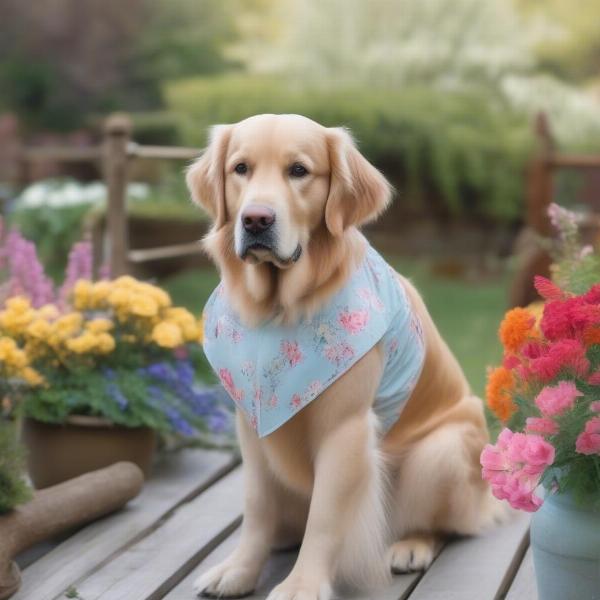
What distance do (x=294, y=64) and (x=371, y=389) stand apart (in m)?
9.90

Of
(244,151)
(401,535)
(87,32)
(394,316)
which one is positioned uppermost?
(87,32)

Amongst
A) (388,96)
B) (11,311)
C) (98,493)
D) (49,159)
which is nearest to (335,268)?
(98,493)

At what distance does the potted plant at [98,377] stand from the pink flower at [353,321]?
1.09 metres

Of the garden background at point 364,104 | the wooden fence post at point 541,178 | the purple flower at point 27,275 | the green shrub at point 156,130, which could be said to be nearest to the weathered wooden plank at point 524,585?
the purple flower at point 27,275

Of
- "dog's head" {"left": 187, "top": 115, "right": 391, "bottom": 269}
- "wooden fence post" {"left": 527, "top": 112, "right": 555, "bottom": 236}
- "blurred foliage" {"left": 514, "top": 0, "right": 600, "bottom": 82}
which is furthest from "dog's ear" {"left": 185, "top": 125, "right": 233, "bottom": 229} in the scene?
"blurred foliage" {"left": 514, "top": 0, "right": 600, "bottom": 82}

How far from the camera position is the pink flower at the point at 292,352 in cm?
270

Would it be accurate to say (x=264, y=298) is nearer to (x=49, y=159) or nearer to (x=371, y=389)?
(x=371, y=389)

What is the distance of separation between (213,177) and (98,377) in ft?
3.71

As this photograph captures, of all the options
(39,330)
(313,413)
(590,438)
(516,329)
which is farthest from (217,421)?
(590,438)

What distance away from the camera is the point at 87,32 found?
15.9 meters

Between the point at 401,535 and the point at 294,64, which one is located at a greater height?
the point at 294,64

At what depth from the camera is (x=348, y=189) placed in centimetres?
272

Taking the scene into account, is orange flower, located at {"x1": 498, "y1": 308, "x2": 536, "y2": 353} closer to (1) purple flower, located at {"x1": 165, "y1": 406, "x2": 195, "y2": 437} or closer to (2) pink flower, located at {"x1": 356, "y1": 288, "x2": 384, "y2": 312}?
(2) pink flower, located at {"x1": 356, "y1": 288, "x2": 384, "y2": 312}

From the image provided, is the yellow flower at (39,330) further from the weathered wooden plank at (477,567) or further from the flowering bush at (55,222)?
the flowering bush at (55,222)
